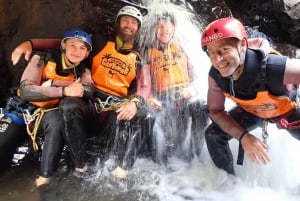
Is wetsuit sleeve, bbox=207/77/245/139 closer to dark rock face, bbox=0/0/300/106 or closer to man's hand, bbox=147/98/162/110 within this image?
man's hand, bbox=147/98/162/110

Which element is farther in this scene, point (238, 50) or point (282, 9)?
point (282, 9)

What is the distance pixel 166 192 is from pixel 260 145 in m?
1.16

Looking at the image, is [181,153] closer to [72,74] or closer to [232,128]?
[232,128]

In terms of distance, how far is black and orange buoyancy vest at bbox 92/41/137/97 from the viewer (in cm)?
471

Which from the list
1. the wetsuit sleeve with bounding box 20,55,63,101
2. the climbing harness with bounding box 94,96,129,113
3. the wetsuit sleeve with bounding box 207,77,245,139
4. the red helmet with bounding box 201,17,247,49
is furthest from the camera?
the climbing harness with bounding box 94,96,129,113

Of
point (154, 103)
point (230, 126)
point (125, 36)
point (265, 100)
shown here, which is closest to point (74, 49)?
point (125, 36)

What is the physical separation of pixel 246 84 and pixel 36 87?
6.68ft

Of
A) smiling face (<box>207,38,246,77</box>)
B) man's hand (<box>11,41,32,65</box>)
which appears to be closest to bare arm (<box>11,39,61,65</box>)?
man's hand (<box>11,41,32,65</box>)

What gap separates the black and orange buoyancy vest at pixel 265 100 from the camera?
341cm

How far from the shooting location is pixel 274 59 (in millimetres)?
3391

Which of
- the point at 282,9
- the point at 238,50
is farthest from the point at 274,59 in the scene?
the point at 282,9

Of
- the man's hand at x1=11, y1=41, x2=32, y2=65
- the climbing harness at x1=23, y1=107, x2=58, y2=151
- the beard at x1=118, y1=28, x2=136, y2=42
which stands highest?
the beard at x1=118, y1=28, x2=136, y2=42

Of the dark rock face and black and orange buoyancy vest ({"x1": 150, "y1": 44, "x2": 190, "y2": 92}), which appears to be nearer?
black and orange buoyancy vest ({"x1": 150, "y1": 44, "x2": 190, "y2": 92})

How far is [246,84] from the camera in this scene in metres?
3.55
